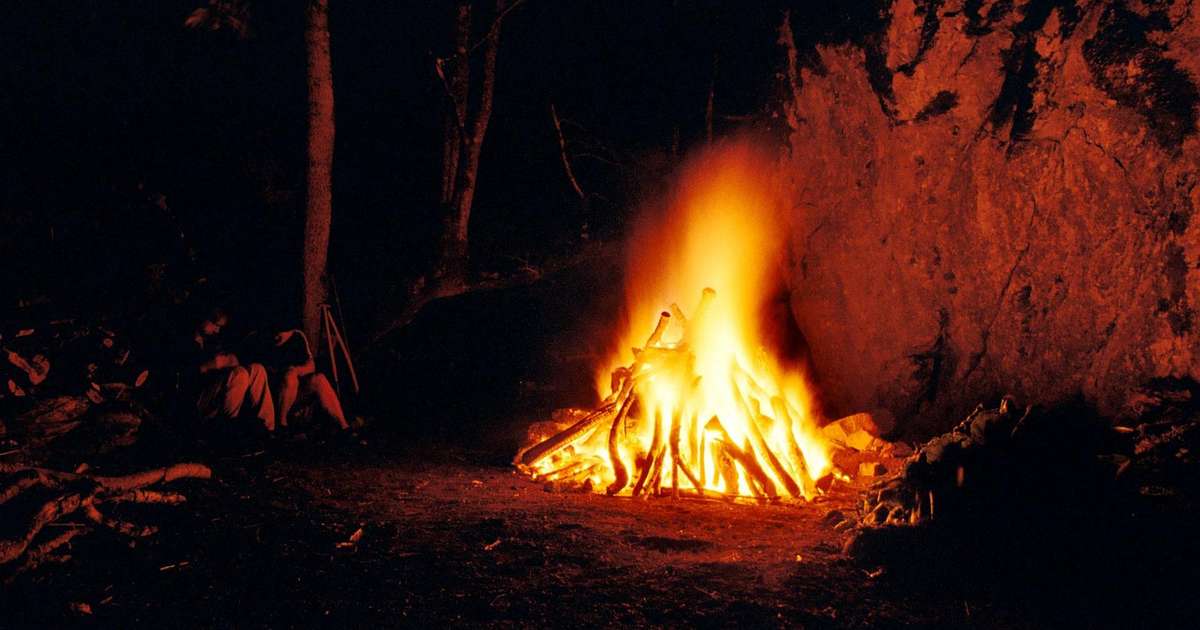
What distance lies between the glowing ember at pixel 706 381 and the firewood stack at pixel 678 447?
1 centimetres

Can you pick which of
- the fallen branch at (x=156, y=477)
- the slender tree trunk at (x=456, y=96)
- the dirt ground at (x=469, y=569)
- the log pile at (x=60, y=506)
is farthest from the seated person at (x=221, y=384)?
the slender tree trunk at (x=456, y=96)

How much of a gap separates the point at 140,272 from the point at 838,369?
349 inches

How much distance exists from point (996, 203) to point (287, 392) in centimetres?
713

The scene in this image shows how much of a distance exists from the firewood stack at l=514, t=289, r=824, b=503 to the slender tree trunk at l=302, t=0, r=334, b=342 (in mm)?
4159

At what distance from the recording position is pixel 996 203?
650 centimetres

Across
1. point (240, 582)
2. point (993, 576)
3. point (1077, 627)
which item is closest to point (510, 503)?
point (240, 582)

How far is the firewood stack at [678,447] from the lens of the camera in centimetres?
657

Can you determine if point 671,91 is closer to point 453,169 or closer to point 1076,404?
point 453,169

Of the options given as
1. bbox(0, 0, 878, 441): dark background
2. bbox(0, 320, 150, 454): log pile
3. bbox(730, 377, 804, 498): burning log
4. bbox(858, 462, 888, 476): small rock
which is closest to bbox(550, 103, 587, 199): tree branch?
bbox(0, 0, 878, 441): dark background

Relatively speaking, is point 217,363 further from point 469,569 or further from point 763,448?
point 763,448

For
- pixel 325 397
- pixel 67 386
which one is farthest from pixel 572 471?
pixel 67 386

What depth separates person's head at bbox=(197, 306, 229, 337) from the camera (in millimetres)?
8695

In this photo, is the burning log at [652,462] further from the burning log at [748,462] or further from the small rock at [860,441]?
the small rock at [860,441]

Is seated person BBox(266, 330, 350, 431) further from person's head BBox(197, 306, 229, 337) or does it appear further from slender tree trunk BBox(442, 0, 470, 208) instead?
slender tree trunk BBox(442, 0, 470, 208)
